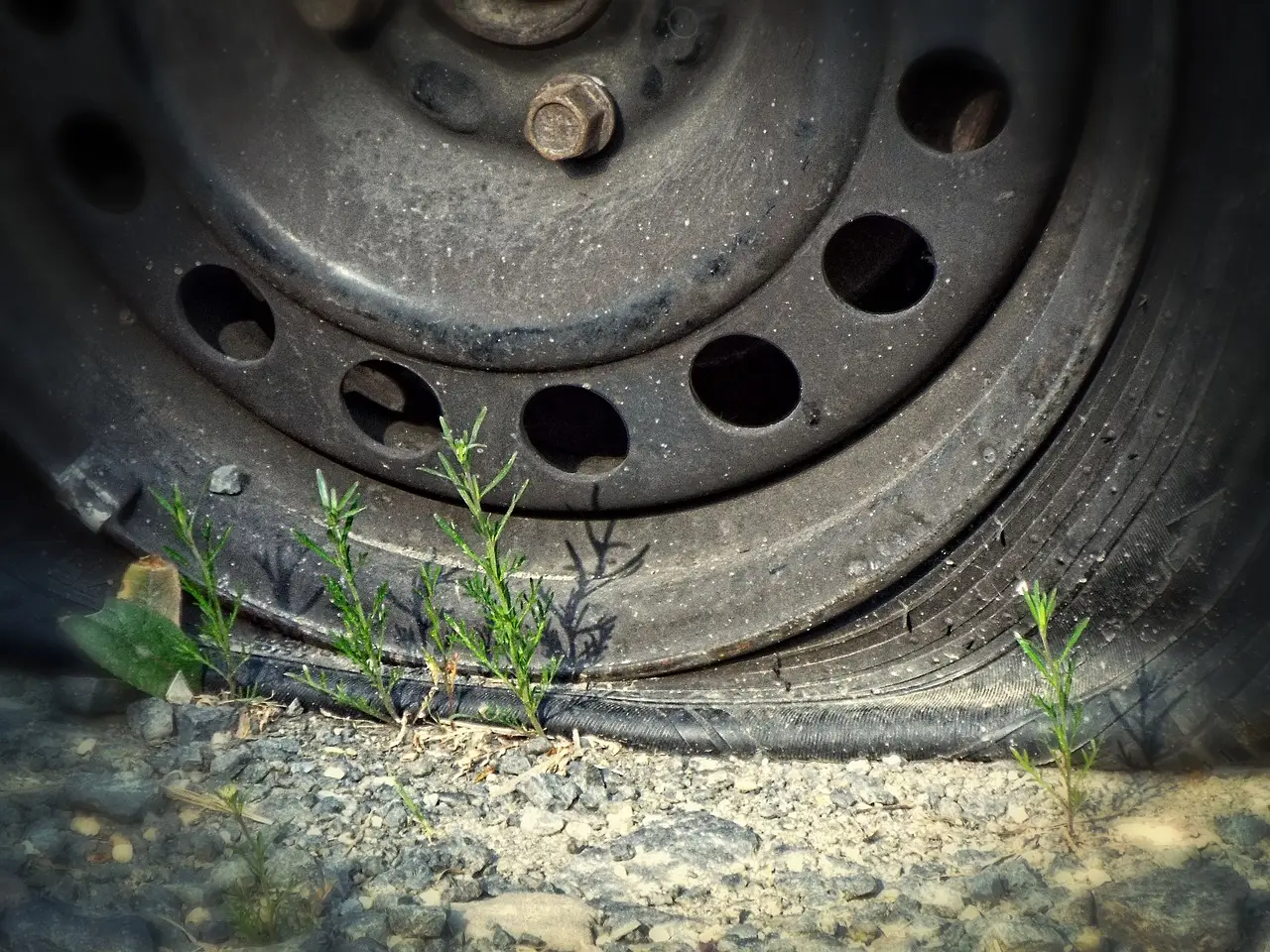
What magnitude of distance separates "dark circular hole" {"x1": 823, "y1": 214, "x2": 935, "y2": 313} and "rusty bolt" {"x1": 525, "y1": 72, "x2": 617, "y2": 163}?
385mm

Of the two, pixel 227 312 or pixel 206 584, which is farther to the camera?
pixel 227 312

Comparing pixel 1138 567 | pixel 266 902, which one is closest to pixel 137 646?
pixel 266 902

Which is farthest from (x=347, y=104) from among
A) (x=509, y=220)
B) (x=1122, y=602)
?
(x=1122, y=602)

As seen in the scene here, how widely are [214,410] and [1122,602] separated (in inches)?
60.0

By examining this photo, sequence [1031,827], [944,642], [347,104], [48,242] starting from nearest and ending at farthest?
[1031,827], [944,642], [347,104], [48,242]

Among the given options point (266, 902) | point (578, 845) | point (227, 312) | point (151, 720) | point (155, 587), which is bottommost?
point (266, 902)

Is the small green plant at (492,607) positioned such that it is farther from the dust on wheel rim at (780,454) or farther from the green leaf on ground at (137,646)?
the green leaf on ground at (137,646)

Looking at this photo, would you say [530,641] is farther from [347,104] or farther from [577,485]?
[347,104]

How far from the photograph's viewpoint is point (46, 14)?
2.47 metres

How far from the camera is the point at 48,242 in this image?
8.66ft

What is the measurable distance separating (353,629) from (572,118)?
81 centimetres

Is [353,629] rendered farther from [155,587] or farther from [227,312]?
[227,312]

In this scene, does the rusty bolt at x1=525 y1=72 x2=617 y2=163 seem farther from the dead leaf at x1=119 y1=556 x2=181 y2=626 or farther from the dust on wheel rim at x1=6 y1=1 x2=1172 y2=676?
the dead leaf at x1=119 y1=556 x2=181 y2=626

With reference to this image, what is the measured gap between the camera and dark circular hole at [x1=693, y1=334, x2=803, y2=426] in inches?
97.7
